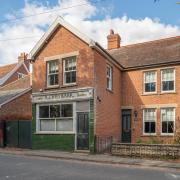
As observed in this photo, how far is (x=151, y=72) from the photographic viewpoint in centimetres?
2388

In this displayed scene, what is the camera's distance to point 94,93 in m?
19.7

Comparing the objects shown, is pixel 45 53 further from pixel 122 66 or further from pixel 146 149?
pixel 146 149

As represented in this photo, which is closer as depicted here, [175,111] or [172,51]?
[175,111]

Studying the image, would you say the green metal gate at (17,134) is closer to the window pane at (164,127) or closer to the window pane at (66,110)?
the window pane at (66,110)

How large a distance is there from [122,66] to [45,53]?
6.12 meters

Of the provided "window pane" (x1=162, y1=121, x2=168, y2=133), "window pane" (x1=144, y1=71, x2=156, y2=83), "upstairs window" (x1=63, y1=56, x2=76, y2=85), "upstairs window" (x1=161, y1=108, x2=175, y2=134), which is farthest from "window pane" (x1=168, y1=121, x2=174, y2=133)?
"upstairs window" (x1=63, y1=56, x2=76, y2=85)

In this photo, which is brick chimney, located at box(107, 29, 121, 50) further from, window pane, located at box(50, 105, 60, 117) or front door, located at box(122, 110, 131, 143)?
window pane, located at box(50, 105, 60, 117)

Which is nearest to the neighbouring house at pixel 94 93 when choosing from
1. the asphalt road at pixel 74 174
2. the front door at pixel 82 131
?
the front door at pixel 82 131

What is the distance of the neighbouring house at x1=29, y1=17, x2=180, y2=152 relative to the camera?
20.2m

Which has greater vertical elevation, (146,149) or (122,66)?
(122,66)

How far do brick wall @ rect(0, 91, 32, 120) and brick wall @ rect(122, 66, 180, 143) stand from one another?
916 cm

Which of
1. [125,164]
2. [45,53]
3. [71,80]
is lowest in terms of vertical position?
[125,164]

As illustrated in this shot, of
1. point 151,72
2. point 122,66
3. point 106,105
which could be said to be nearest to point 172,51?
point 151,72

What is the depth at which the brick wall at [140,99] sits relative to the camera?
22.6 metres
